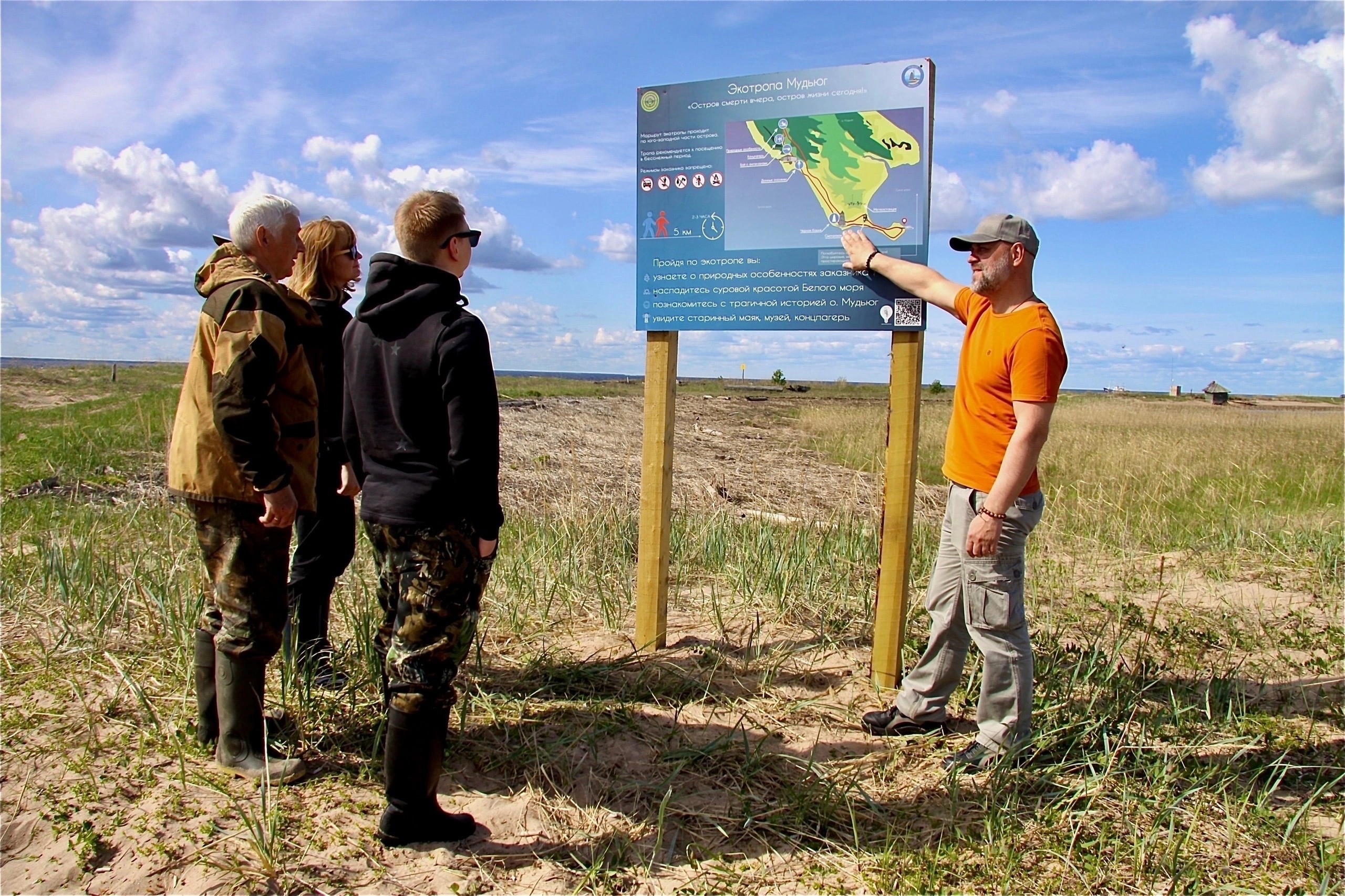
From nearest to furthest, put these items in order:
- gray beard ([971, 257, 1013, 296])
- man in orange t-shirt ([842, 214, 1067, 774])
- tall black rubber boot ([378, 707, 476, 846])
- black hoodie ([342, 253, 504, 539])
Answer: black hoodie ([342, 253, 504, 539]) < tall black rubber boot ([378, 707, 476, 846]) < man in orange t-shirt ([842, 214, 1067, 774]) < gray beard ([971, 257, 1013, 296])

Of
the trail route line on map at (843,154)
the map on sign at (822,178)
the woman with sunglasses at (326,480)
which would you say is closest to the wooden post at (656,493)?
the map on sign at (822,178)

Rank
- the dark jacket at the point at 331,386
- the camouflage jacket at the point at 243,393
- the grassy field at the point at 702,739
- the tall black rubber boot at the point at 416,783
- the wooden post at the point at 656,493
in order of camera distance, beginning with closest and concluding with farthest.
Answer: the tall black rubber boot at the point at 416,783 → the grassy field at the point at 702,739 → the camouflage jacket at the point at 243,393 → the dark jacket at the point at 331,386 → the wooden post at the point at 656,493

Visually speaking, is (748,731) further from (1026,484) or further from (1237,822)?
(1237,822)

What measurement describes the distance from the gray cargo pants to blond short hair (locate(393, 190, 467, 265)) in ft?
7.03

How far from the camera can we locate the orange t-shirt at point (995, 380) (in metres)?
2.93

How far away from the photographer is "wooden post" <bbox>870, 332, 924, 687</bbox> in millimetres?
3871

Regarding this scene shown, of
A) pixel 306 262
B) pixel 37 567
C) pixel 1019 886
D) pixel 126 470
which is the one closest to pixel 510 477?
pixel 126 470

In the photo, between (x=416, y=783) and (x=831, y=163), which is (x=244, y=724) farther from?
(x=831, y=163)

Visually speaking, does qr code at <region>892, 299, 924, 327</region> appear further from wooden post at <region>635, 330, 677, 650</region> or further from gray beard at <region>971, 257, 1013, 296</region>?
wooden post at <region>635, 330, 677, 650</region>

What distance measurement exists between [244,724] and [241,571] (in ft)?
1.90

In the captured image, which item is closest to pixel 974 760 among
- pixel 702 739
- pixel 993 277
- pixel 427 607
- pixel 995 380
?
pixel 702 739

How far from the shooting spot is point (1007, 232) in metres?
3.09

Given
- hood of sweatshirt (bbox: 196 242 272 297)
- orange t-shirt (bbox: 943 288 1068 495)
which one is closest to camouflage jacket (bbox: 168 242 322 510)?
hood of sweatshirt (bbox: 196 242 272 297)

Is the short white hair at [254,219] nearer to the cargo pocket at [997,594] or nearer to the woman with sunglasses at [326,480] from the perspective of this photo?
the woman with sunglasses at [326,480]
